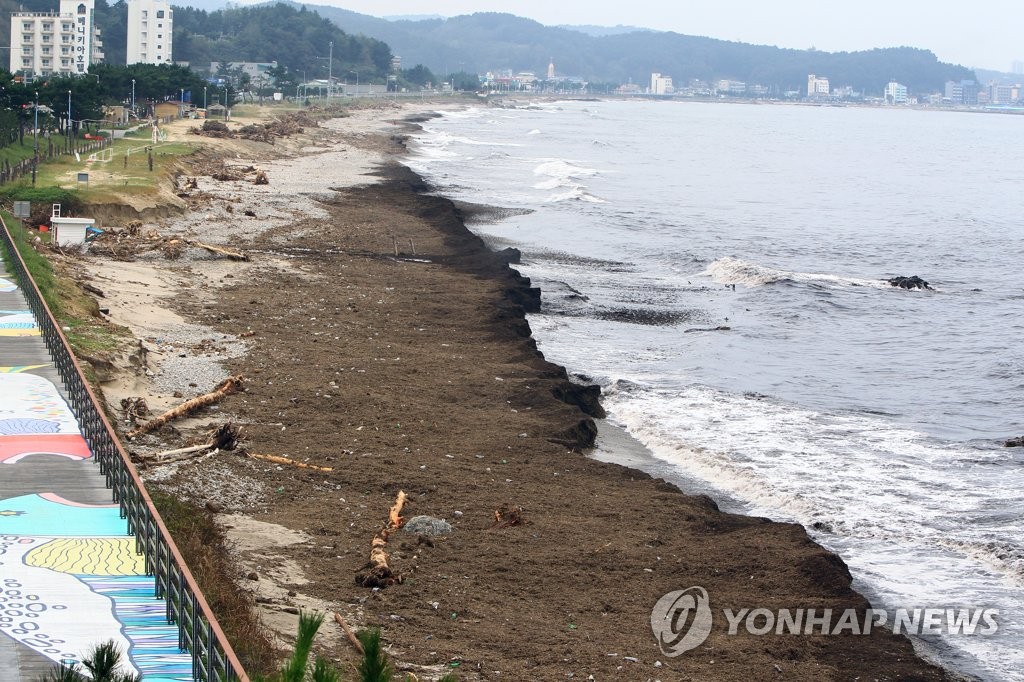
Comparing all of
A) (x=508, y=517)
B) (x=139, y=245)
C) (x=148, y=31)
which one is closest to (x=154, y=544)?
(x=508, y=517)

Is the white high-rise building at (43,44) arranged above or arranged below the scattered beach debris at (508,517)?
above

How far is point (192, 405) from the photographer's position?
20.3 metres

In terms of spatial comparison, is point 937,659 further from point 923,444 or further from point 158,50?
point 158,50

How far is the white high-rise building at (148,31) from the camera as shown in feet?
527

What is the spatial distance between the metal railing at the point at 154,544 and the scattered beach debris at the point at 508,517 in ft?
17.3

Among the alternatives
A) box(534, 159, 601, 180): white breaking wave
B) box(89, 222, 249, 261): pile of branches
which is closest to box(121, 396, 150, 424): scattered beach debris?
box(89, 222, 249, 261): pile of branches

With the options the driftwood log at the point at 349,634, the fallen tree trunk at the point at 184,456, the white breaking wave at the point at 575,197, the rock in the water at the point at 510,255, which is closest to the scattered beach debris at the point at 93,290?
the fallen tree trunk at the point at 184,456

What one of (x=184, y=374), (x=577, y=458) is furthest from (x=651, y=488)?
(x=184, y=374)

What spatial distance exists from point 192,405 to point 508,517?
21.4 feet

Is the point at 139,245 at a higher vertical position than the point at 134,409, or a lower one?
higher

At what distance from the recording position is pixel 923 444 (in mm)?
24219

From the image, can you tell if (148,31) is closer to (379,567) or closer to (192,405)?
(192,405)

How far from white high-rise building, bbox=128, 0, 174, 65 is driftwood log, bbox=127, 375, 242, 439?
150 meters

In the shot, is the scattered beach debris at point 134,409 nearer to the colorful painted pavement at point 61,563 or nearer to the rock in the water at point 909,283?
the colorful painted pavement at point 61,563
